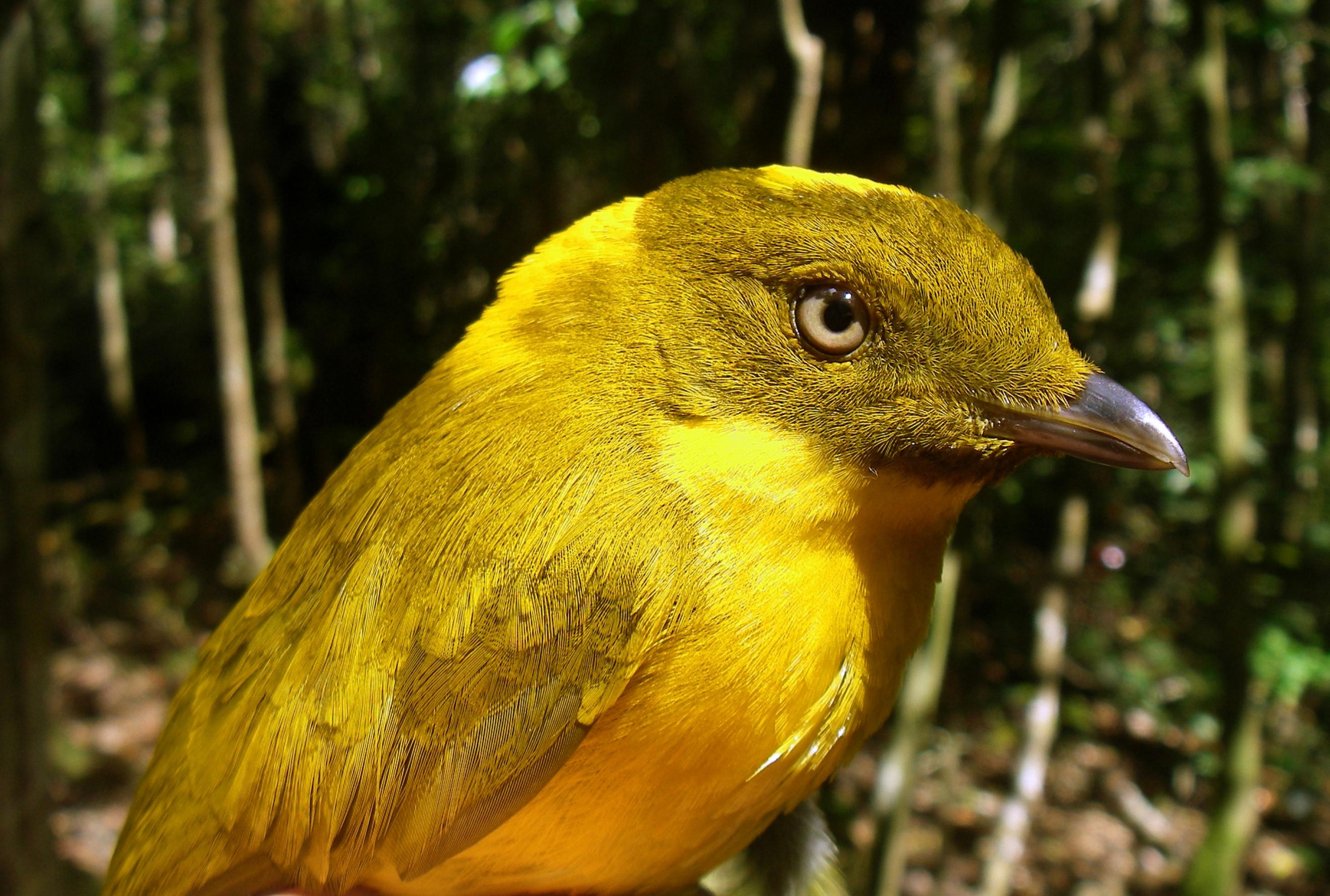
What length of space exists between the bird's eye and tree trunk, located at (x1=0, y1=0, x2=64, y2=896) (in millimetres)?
3182

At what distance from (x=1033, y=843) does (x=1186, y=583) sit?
7.20 ft

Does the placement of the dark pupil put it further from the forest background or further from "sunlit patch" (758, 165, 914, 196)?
the forest background

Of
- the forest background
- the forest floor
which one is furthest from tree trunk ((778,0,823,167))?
the forest floor

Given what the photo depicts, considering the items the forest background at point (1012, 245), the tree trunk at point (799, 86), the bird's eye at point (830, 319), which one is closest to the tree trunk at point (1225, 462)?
the forest background at point (1012, 245)

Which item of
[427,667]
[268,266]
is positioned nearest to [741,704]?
[427,667]

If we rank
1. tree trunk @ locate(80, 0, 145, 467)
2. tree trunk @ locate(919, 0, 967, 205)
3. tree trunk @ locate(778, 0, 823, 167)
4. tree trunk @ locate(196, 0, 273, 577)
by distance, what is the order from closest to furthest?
tree trunk @ locate(778, 0, 823, 167)
tree trunk @ locate(919, 0, 967, 205)
tree trunk @ locate(196, 0, 273, 577)
tree trunk @ locate(80, 0, 145, 467)

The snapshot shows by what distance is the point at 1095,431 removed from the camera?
4.83 ft

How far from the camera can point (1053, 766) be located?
22.7 ft

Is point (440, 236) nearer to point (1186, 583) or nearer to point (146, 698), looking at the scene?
point (146, 698)

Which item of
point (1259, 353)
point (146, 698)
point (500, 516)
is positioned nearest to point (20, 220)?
point (500, 516)

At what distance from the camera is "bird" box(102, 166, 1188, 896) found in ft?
4.35

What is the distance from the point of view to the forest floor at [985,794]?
607 cm

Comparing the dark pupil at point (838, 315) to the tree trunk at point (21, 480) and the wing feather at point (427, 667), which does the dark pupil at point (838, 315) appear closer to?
the wing feather at point (427, 667)

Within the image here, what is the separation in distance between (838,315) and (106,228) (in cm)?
1150
